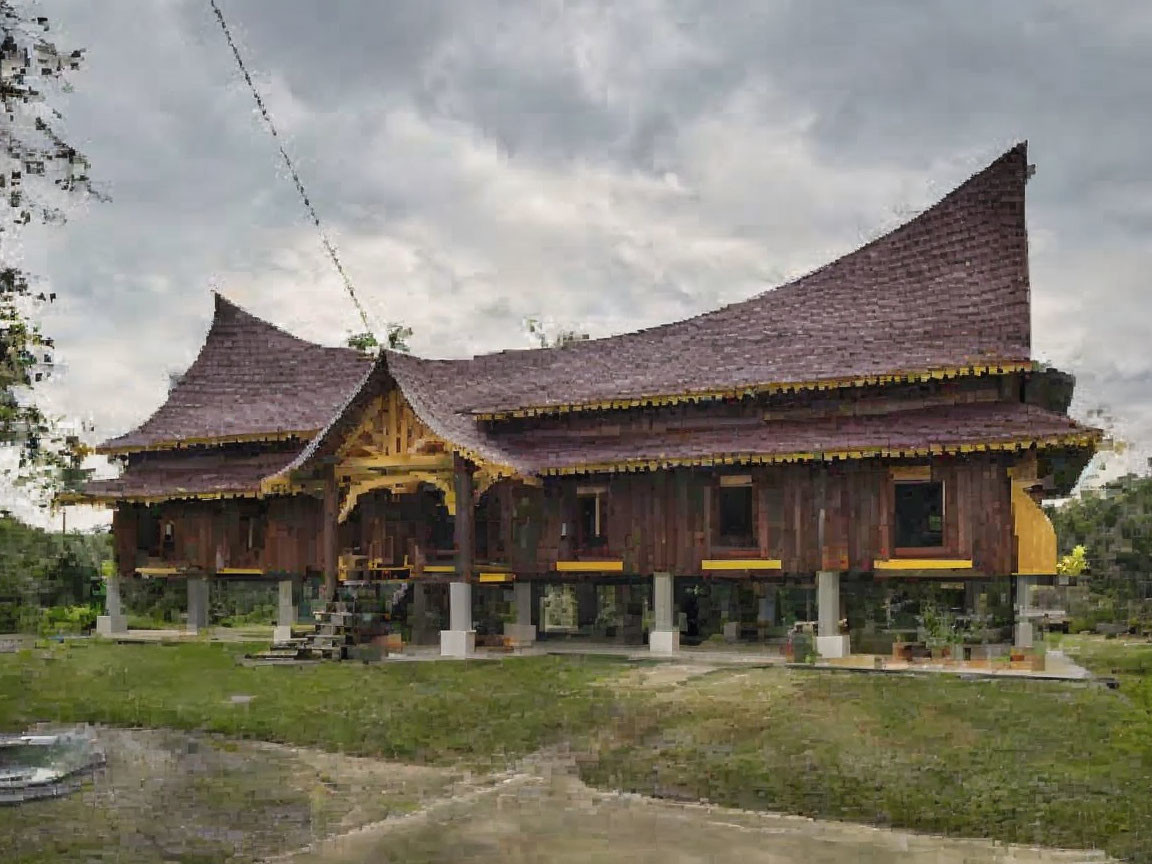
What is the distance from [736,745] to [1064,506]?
48509mm

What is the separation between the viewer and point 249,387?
32875 mm

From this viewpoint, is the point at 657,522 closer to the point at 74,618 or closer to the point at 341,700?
the point at 341,700

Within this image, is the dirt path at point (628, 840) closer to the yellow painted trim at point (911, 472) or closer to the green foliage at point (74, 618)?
the yellow painted trim at point (911, 472)

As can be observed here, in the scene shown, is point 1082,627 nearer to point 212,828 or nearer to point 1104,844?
point 1104,844

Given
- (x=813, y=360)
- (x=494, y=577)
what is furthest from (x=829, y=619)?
(x=494, y=577)

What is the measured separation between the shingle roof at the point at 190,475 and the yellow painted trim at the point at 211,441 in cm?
42

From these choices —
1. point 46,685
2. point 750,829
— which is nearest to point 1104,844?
point 750,829

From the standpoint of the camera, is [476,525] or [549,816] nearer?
[549,816]

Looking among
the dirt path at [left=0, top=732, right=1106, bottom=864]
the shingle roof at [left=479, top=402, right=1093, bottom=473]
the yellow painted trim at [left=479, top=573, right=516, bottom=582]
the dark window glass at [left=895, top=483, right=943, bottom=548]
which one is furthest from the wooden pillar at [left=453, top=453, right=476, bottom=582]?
the dark window glass at [left=895, top=483, right=943, bottom=548]

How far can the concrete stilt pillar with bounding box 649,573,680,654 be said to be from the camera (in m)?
23.0

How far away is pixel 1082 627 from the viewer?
110ft

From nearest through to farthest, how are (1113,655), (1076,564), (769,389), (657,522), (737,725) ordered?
(737,725) → (769,389) → (1113,655) → (657,522) → (1076,564)

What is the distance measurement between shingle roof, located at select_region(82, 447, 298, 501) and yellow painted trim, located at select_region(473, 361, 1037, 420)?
20.9 feet

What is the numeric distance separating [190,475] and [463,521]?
10.4m
